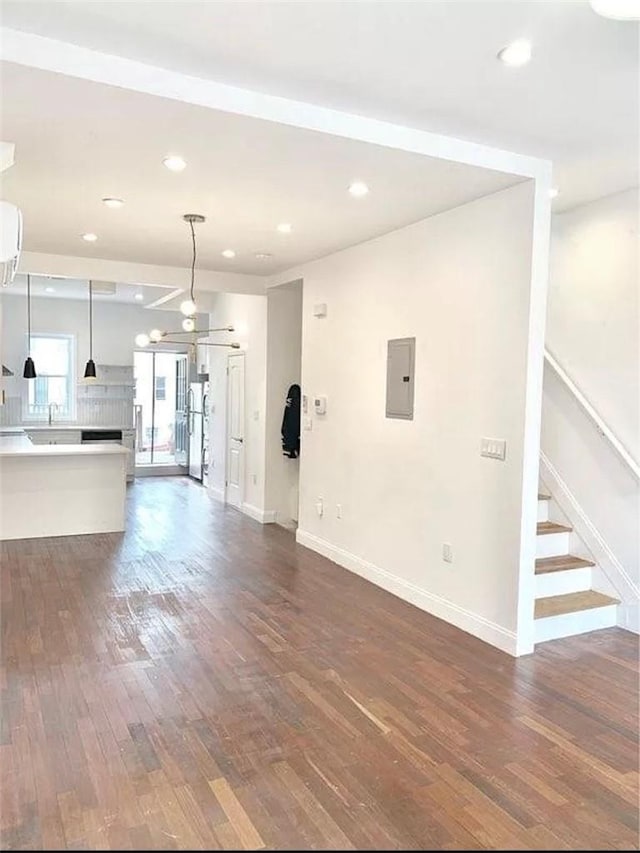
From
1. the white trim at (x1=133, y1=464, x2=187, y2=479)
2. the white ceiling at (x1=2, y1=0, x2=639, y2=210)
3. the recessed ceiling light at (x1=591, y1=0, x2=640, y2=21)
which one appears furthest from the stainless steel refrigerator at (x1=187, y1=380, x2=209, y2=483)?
the recessed ceiling light at (x1=591, y1=0, x2=640, y2=21)

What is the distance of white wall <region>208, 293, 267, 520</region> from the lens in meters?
7.37

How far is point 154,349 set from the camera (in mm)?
10875

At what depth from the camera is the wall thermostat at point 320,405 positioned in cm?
593

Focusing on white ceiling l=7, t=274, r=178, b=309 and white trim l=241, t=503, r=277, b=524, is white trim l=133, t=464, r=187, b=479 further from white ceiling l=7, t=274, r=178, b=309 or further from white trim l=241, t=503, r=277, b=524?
white trim l=241, t=503, r=277, b=524

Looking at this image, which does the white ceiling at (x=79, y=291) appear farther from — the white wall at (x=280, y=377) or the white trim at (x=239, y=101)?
the white trim at (x=239, y=101)

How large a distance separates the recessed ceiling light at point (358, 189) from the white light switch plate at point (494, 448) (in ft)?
5.50

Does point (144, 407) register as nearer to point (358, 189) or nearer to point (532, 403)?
point (358, 189)

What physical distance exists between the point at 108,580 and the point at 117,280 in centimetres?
297

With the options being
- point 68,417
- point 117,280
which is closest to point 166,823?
point 117,280

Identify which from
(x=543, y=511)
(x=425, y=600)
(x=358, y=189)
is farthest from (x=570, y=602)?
(x=358, y=189)

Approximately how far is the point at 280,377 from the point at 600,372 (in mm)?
3687

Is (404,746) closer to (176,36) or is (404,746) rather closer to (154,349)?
(176,36)

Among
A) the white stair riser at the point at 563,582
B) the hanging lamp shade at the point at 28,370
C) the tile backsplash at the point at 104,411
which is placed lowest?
the white stair riser at the point at 563,582

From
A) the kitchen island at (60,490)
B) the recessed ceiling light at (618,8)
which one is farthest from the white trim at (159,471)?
the recessed ceiling light at (618,8)
